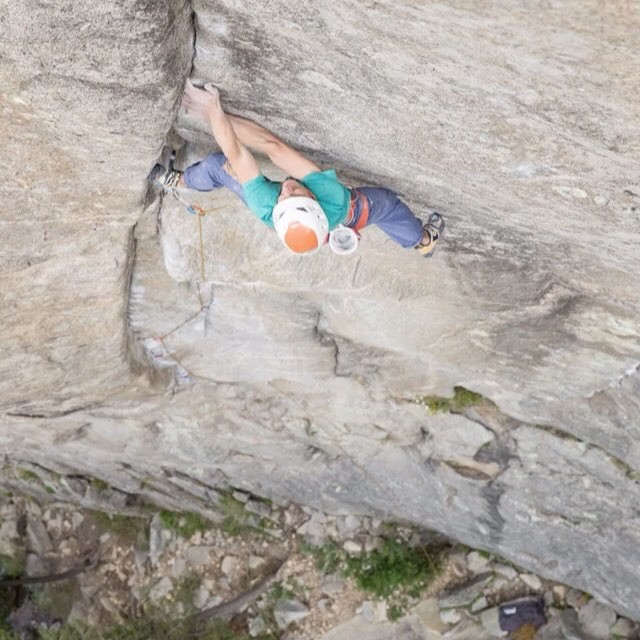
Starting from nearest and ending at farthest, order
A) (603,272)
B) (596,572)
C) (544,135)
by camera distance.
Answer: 1. (544,135)
2. (603,272)
3. (596,572)

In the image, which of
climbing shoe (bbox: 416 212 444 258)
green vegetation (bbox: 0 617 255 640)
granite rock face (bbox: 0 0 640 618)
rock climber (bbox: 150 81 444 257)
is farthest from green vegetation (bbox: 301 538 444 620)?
rock climber (bbox: 150 81 444 257)

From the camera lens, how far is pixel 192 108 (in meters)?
3.91

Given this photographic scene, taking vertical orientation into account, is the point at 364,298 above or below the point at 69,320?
above

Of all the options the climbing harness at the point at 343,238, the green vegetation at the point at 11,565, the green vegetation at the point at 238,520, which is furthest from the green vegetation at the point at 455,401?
the green vegetation at the point at 11,565

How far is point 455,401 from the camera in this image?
6594mm

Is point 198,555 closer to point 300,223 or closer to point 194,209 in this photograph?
point 194,209

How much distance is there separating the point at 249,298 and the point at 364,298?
84 cm

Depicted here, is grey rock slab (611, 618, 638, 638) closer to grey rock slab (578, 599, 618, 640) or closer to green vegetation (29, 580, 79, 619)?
grey rock slab (578, 599, 618, 640)

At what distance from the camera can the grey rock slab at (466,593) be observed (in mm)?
8531

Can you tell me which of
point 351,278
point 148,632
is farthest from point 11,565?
point 351,278

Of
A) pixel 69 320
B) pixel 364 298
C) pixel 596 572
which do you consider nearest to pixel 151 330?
pixel 69 320

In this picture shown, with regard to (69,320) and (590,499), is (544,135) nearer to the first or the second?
(69,320)

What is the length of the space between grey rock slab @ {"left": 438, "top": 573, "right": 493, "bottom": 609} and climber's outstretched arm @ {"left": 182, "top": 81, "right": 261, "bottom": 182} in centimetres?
609

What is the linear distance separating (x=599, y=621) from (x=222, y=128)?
6769 millimetres
